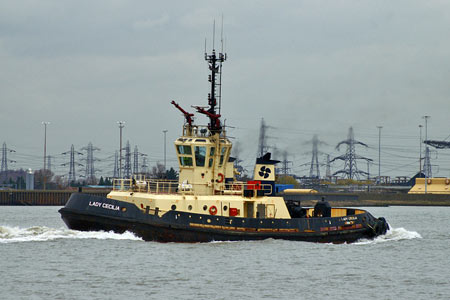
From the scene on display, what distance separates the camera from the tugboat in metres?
35.0

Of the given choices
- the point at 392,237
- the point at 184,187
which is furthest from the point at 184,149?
the point at 392,237

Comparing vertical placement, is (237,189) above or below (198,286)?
above

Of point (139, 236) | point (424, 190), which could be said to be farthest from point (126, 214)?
point (424, 190)

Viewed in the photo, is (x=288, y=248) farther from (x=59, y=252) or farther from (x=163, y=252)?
(x=59, y=252)

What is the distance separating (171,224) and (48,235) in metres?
6.59

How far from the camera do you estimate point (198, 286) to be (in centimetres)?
2658

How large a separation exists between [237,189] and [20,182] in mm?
113288

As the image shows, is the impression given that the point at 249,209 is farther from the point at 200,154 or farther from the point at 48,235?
the point at 48,235

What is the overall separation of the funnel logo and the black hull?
2.95m

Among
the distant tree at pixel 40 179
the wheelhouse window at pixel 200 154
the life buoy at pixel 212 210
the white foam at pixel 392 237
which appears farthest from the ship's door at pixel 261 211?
the distant tree at pixel 40 179

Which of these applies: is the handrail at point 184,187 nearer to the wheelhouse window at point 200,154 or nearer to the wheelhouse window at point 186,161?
the wheelhouse window at point 186,161

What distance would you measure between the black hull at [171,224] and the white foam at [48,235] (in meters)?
0.25

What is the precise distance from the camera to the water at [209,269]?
84.3 ft

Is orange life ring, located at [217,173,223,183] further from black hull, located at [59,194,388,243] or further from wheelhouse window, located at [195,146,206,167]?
black hull, located at [59,194,388,243]
